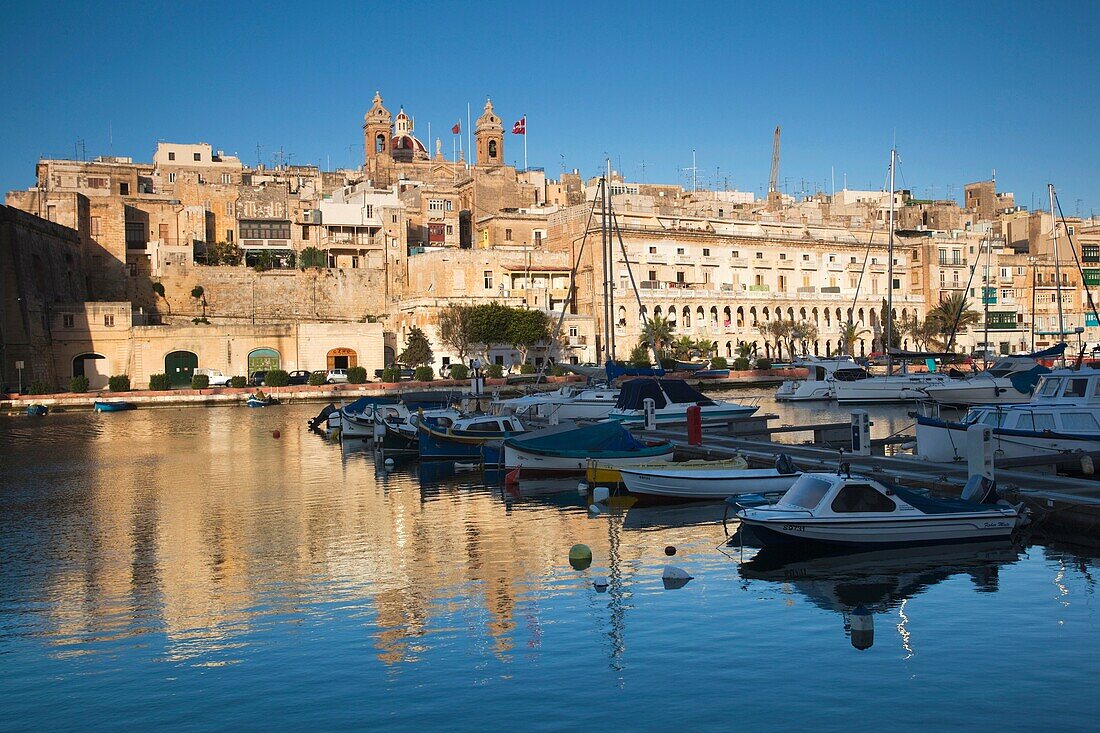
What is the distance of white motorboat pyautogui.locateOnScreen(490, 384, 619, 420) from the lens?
41.8m

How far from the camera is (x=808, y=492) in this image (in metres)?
18.6

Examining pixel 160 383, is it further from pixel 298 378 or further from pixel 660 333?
pixel 660 333

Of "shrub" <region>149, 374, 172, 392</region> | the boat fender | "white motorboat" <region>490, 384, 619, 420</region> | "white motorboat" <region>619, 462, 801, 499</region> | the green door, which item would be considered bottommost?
the boat fender

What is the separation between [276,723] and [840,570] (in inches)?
381

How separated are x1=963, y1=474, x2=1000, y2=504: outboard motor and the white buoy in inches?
217

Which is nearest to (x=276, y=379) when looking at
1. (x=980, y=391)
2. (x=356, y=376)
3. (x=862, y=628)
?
(x=356, y=376)

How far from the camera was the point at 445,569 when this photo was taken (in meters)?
19.1

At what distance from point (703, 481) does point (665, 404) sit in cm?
1519

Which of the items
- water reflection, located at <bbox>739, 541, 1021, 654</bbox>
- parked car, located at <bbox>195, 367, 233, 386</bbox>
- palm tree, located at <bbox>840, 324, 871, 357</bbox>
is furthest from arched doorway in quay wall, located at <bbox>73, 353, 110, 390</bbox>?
water reflection, located at <bbox>739, 541, 1021, 654</bbox>

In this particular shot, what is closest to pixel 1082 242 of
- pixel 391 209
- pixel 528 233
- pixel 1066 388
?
pixel 528 233

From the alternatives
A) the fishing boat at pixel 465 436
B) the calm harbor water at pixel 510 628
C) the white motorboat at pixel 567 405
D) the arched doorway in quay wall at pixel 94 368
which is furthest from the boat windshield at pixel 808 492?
the arched doorway in quay wall at pixel 94 368

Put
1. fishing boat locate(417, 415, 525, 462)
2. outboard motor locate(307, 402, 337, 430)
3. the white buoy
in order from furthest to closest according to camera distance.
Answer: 1. outboard motor locate(307, 402, 337, 430)
2. fishing boat locate(417, 415, 525, 462)
3. the white buoy

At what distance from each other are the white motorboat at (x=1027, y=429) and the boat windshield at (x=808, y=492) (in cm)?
799

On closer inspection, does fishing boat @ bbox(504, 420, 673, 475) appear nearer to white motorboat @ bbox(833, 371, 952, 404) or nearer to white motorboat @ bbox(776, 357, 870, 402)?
white motorboat @ bbox(833, 371, 952, 404)
